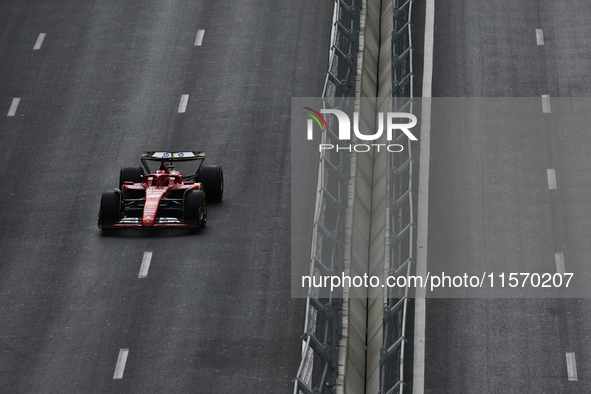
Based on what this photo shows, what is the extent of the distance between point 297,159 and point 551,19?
1048 centimetres

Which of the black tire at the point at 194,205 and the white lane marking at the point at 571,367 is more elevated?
the black tire at the point at 194,205

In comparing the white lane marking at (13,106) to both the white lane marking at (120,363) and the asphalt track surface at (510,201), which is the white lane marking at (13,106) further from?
the asphalt track surface at (510,201)

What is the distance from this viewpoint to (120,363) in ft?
74.1

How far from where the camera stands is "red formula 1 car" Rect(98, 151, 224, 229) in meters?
26.0

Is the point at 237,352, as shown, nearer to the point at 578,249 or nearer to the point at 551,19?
the point at 578,249

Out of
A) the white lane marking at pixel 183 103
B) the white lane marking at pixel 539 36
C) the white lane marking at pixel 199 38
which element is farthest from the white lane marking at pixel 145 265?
the white lane marking at pixel 539 36

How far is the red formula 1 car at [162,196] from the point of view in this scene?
2600 centimetres

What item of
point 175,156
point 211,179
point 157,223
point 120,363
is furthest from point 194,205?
point 120,363

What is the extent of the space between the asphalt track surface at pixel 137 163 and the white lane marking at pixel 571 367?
515 centimetres

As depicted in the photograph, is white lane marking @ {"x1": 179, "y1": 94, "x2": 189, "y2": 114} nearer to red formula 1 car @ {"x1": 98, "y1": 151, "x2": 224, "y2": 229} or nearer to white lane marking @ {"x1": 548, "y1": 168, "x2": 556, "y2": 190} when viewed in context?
red formula 1 car @ {"x1": 98, "y1": 151, "x2": 224, "y2": 229}

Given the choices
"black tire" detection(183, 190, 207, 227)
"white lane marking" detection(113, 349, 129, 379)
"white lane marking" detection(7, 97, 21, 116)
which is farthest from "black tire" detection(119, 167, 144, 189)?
"white lane marking" detection(7, 97, 21, 116)

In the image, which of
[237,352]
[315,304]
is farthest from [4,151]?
[315,304]

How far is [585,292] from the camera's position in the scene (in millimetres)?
24078

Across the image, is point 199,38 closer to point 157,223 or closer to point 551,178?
point 157,223
